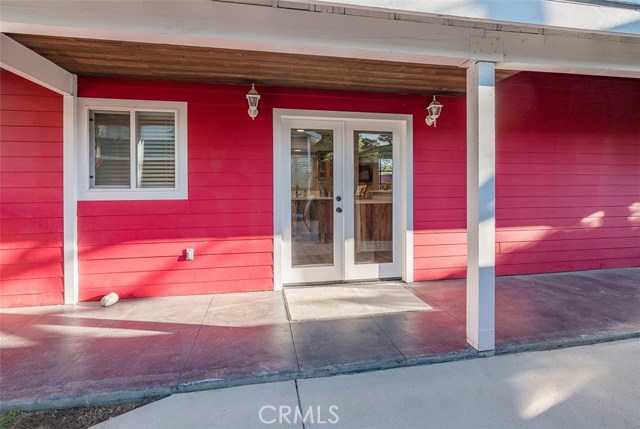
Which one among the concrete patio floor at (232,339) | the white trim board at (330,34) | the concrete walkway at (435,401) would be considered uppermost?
the white trim board at (330,34)

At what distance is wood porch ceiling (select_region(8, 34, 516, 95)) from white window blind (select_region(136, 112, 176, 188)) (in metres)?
0.42

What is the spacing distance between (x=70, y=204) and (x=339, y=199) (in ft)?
9.09

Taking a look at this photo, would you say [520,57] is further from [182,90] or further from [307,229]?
[182,90]

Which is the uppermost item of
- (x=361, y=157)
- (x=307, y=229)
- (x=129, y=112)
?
(x=129, y=112)

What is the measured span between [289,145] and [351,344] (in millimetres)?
2284

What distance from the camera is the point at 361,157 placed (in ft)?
13.4

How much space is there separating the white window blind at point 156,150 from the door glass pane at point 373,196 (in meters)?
2.05

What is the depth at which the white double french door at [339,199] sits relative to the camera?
3.94m

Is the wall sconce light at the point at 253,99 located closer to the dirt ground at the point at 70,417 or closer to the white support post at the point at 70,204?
the white support post at the point at 70,204

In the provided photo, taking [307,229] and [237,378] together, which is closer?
[237,378]

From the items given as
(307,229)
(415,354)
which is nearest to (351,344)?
(415,354)

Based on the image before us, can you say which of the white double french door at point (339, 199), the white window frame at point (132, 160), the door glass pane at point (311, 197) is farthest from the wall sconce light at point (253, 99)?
the white window frame at point (132, 160)

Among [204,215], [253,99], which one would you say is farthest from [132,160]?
[253,99]

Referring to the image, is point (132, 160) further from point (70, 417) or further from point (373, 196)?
point (373, 196)
